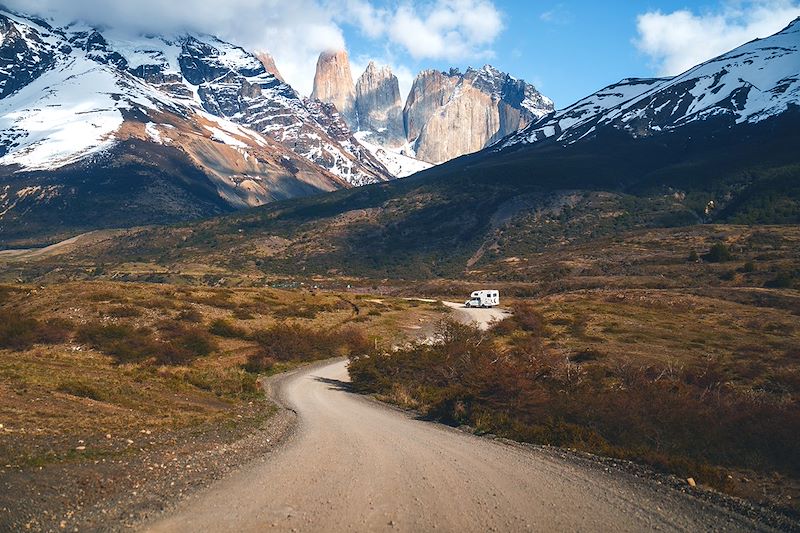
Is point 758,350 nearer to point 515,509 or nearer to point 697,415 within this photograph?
point 697,415

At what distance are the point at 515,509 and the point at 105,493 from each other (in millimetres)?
7831

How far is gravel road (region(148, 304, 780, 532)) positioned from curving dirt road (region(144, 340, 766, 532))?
0.02m

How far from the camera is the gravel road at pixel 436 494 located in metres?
10.1

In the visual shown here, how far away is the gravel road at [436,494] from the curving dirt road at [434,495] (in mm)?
22

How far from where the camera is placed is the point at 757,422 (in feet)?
47.4

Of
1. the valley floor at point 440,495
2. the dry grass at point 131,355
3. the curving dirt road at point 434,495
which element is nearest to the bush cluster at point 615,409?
the valley floor at point 440,495

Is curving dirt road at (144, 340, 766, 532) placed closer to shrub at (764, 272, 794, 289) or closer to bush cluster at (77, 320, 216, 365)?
bush cluster at (77, 320, 216, 365)

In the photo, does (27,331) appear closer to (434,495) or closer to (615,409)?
(434,495)

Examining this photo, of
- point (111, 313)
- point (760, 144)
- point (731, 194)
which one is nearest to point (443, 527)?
point (111, 313)

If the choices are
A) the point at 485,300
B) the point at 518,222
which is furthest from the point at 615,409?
the point at 518,222

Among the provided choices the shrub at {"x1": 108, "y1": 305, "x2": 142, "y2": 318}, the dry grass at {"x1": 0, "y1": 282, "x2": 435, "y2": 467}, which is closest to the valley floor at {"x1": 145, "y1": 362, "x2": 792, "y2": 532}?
the dry grass at {"x1": 0, "y1": 282, "x2": 435, "y2": 467}

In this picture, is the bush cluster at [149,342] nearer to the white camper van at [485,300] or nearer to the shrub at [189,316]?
the shrub at [189,316]

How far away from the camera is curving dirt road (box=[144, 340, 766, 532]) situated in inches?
397

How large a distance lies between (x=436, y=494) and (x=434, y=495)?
0.07 meters
